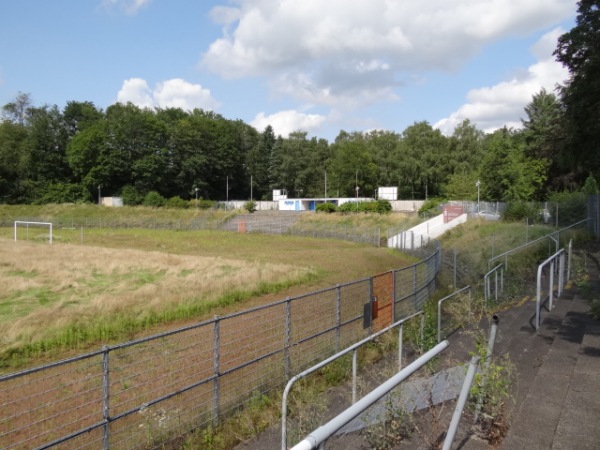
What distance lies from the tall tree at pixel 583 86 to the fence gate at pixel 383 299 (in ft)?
64.5

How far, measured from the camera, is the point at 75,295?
17172mm

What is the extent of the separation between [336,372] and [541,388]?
328 cm

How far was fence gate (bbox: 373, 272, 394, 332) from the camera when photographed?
10477 millimetres

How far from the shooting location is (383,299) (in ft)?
35.8

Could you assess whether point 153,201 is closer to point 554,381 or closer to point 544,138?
point 544,138

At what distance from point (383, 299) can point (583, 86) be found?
21.2m

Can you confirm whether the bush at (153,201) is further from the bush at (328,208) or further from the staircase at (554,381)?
the staircase at (554,381)

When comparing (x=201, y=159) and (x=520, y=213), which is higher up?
(x=201, y=159)

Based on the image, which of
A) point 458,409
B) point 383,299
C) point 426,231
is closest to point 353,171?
point 426,231

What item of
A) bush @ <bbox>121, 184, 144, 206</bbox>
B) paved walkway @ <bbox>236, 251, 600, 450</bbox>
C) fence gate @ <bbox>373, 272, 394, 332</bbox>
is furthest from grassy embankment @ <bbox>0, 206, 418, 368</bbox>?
bush @ <bbox>121, 184, 144, 206</bbox>

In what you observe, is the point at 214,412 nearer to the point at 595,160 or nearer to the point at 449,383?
the point at 449,383

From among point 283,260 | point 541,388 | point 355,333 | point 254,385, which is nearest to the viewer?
point 541,388

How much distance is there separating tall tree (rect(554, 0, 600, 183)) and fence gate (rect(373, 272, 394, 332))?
64.5ft

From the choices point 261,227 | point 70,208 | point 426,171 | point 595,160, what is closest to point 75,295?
point 595,160
